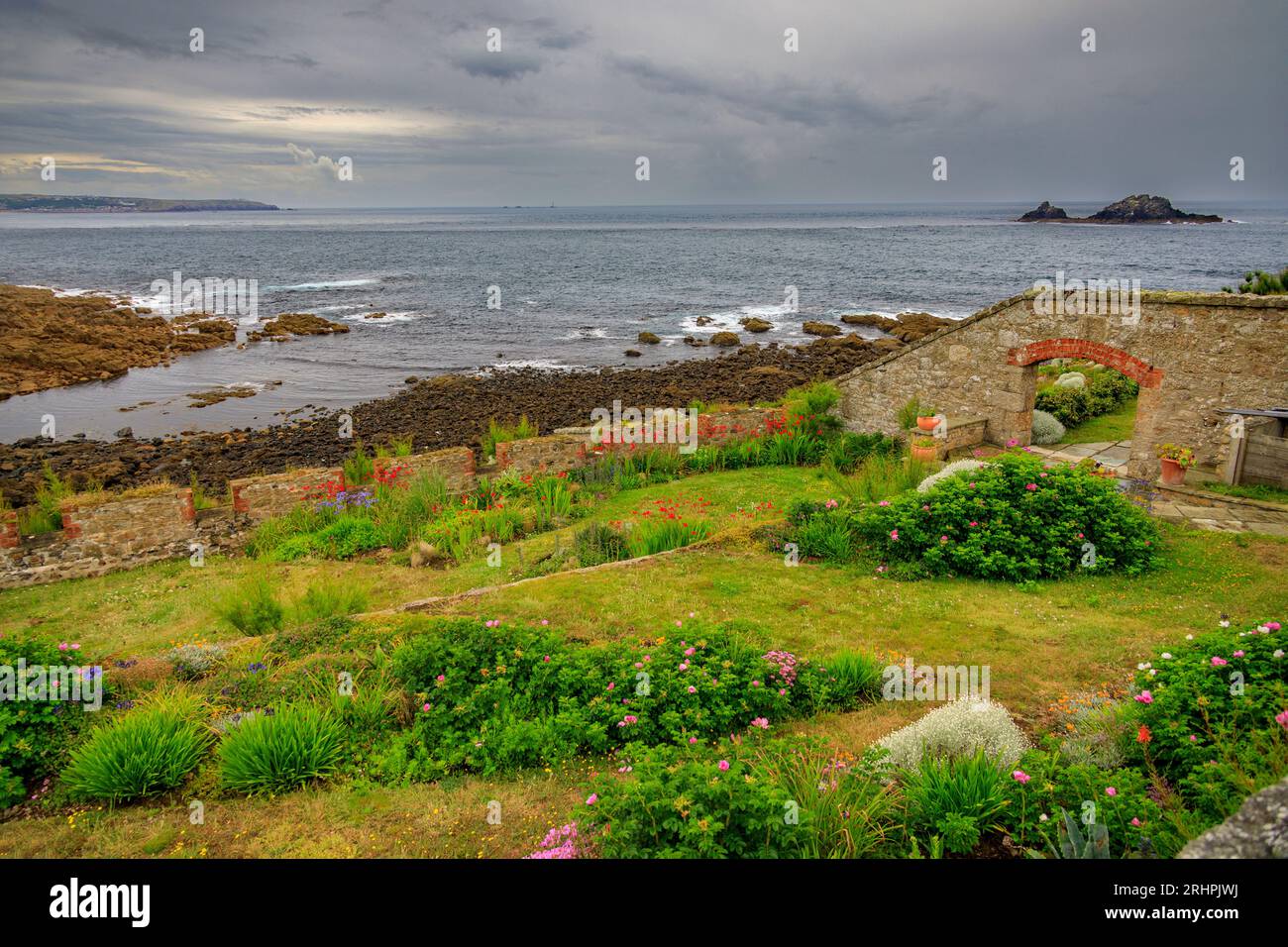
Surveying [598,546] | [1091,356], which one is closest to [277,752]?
[598,546]

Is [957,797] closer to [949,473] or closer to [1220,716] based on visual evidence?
[1220,716]

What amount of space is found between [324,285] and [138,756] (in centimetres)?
7107

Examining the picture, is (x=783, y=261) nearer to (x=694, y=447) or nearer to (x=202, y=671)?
(x=694, y=447)

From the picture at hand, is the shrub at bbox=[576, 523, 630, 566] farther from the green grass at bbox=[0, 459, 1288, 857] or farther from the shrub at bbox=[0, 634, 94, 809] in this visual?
the shrub at bbox=[0, 634, 94, 809]

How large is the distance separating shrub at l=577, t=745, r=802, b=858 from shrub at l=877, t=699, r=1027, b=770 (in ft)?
4.57

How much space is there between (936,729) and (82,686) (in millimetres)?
7344

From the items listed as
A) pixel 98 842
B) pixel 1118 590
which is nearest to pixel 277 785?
pixel 98 842

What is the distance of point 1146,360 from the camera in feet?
43.9

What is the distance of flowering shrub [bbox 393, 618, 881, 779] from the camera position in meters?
6.01

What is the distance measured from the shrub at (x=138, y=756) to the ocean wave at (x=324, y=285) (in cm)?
6633

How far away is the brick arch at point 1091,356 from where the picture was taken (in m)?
13.4

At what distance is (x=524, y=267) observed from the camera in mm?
87938

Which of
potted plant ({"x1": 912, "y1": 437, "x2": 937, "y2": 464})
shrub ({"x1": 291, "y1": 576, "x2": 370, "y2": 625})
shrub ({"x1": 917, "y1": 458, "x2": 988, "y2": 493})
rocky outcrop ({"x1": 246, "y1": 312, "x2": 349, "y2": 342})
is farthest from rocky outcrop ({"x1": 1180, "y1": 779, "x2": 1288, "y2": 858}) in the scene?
rocky outcrop ({"x1": 246, "y1": 312, "x2": 349, "y2": 342})

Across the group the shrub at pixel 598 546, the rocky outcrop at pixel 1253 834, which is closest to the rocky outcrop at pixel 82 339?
the shrub at pixel 598 546
